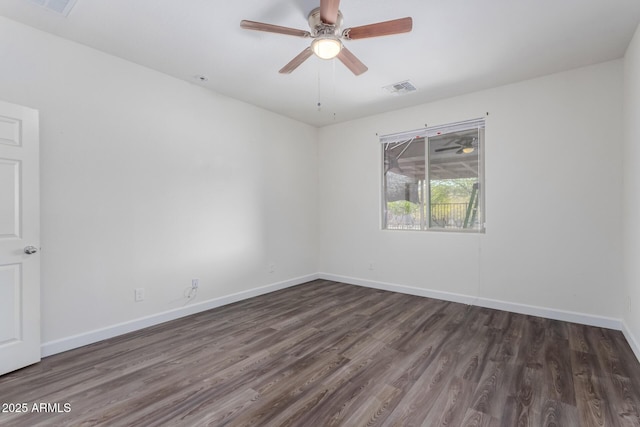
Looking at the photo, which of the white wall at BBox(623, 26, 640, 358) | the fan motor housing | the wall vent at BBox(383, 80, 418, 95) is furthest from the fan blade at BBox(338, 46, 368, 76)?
the white wall at BBox(623, 26, 640, 358)

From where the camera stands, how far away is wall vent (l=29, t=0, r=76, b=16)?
7.23 feet

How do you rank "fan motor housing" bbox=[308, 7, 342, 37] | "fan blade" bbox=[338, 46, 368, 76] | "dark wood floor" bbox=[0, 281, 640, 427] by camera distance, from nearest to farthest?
"dark wood floor" bbox=[0, 281, 640, 427] < "fan motor housing" bbox=[308, 7, 342, 37] < "fan blade" bbox=[338, 46, 368, 76]

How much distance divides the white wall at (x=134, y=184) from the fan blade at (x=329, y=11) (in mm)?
1915

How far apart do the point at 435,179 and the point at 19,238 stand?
454 centimetres

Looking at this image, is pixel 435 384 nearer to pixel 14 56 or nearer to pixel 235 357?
pixel 235 357

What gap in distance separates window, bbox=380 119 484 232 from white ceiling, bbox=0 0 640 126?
2.27ft

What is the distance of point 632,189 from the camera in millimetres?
2639

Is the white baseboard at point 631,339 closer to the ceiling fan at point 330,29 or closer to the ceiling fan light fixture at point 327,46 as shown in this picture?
the ceiling fan at point 330,29

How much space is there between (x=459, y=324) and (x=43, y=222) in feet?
13.4

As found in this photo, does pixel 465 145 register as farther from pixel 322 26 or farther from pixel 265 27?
pixel 265 27

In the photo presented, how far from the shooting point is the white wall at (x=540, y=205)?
10.2 feet

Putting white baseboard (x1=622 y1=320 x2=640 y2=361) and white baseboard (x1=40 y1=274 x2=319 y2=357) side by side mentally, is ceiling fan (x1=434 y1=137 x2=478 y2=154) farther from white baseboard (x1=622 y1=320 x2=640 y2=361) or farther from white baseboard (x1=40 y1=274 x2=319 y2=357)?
white baseboard (x1=40 y1=274 x2=319 y2=357)

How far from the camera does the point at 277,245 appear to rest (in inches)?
185

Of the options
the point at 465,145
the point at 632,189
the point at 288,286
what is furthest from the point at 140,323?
the point at 632,189
